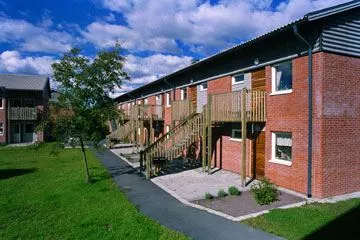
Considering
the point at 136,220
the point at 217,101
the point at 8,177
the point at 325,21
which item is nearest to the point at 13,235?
the point at 136,220

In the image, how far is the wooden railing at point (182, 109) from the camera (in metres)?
18.1

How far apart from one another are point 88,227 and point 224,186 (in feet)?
19.5

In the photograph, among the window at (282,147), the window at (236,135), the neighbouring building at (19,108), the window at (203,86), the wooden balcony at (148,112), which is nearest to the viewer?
the window at (282,147)

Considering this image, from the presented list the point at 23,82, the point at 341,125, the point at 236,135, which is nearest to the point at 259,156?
the point at 236,135

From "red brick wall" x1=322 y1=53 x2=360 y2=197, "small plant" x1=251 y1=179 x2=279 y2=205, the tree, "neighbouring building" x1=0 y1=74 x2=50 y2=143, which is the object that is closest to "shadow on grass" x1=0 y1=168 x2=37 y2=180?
the tree

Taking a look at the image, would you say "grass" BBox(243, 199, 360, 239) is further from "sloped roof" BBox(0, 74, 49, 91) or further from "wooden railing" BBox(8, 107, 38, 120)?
"sloped roof" BBox(0, 74, 49, 91)

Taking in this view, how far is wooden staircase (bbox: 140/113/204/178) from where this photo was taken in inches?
579

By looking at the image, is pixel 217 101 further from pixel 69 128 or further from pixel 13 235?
pixel 13 235

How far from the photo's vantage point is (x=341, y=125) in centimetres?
1076

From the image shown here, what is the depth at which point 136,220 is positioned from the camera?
793 cm

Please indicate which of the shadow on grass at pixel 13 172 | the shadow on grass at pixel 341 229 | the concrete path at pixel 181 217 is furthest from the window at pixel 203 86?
the shadow on grass at pixel 341 229

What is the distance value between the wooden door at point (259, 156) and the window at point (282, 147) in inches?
21.6

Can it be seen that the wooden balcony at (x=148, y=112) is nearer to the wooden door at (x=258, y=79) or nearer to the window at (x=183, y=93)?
the window at (x=183, y=93)

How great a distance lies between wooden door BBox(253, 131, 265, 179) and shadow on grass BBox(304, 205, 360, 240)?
4616 millimetres
